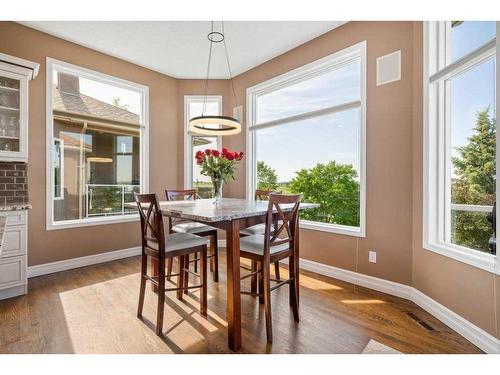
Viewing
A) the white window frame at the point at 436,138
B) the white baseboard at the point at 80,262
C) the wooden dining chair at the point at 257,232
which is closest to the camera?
the white window frame at the point at 436,138

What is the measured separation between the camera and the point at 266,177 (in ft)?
13.9

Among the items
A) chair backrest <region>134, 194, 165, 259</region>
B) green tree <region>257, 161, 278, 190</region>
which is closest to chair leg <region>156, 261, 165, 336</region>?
chair backrest <region>134, 194, 165, 259</region>

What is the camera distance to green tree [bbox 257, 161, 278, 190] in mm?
4113

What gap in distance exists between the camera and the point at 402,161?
2639mm

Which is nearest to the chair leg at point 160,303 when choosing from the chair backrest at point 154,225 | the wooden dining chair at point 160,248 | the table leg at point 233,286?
the wooden dining chair at point 160,248

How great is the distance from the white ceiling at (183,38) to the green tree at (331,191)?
172 cm

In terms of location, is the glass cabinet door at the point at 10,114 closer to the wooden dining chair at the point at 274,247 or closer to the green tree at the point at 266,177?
the wooden dining chair at the point at 274,247

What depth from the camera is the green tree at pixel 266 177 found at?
411 cm

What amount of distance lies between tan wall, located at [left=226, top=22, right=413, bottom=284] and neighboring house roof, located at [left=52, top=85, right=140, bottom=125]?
3162 millimetres

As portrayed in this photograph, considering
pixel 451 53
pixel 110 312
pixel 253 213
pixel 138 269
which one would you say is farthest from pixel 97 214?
pixel 451 53

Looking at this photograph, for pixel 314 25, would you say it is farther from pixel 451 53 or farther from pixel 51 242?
pixel 51 242

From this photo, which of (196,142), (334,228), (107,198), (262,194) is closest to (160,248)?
(262,194)

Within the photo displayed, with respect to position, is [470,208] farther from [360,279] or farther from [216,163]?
[216,163]

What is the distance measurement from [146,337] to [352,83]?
3.30m
